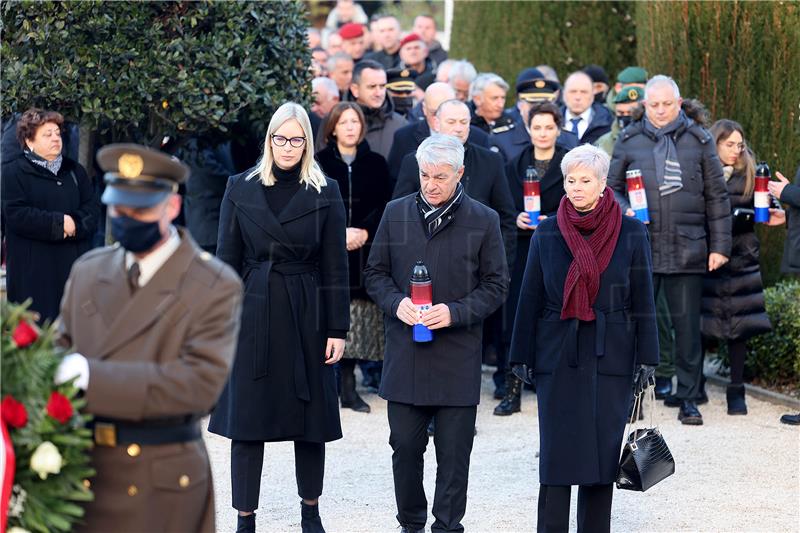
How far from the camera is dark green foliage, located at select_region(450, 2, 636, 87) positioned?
1480 cm

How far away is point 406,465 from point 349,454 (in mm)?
2007

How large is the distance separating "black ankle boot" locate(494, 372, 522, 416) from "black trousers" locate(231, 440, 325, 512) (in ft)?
10.0

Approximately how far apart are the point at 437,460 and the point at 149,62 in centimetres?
404

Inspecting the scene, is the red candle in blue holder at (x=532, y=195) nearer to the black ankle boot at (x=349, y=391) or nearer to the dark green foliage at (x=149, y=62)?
the black ankle boot at (x=349, y=391)

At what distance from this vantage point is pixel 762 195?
9344 millimetres

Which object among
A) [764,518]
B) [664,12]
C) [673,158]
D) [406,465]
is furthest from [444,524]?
[664,12]

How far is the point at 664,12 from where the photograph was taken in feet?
39.3

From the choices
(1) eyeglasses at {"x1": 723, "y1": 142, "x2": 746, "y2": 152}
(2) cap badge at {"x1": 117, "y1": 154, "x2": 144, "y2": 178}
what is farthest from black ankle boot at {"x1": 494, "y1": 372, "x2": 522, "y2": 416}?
(2) cap badge at {"x1": 117, "y1": 154, "x2": 144, "y2": 178}

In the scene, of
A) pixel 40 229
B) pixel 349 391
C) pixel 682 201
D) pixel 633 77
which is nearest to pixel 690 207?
pixel 682 201

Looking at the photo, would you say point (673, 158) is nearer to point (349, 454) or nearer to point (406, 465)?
point (349, 454)

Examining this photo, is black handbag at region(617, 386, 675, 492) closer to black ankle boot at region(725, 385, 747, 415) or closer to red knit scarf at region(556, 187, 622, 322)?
red knit scarf at region(556, 187, 622, 322)

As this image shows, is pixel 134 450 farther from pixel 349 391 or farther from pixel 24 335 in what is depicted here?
pixel 349 391

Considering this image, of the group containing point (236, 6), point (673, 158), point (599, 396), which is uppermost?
point (236, 6)

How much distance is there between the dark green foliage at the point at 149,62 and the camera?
29.7 feet
